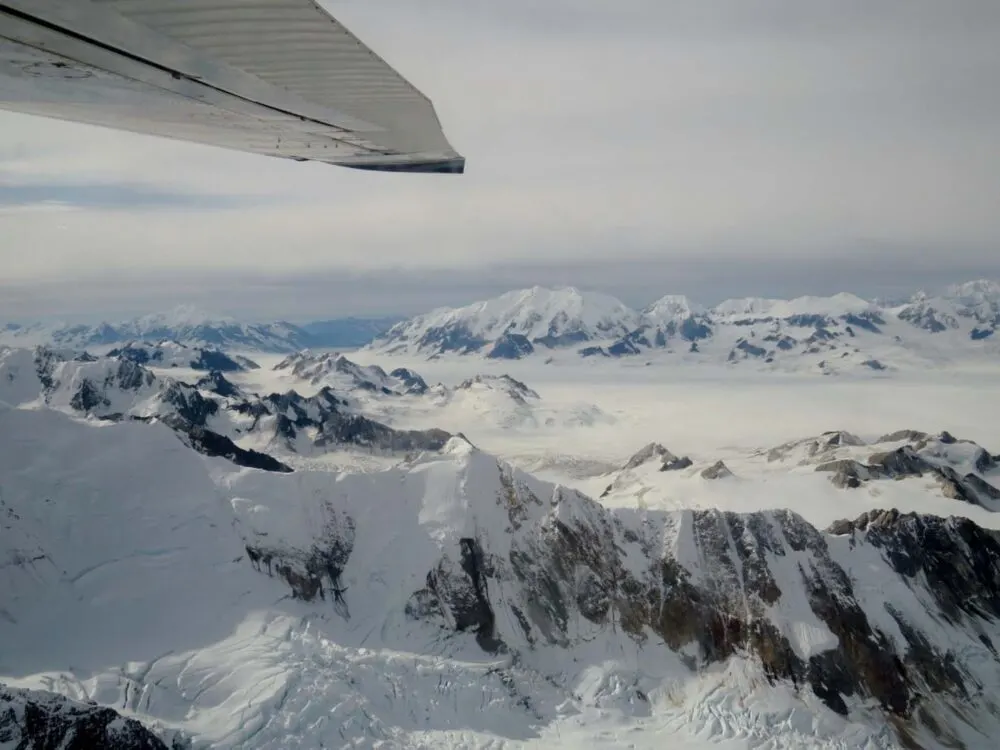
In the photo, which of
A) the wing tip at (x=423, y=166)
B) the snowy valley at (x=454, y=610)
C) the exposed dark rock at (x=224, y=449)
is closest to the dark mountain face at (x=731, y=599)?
the snowy valley at (x=454, y=610)

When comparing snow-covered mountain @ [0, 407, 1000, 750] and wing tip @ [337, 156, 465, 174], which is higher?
wing tip @ [337, 156, 465, 174]

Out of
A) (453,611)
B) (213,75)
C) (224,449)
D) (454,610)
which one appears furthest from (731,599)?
(224,449)

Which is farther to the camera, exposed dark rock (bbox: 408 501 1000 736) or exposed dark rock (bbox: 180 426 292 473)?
exposed dark rock (bbox: 180 426 292 473)

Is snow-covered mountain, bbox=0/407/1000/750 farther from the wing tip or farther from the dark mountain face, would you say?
the wing tip

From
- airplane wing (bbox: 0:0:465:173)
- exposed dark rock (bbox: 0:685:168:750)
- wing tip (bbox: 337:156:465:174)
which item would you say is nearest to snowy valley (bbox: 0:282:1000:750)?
exposed dark rock (bbox: 0:685:168:750)

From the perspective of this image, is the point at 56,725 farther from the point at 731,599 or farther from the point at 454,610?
the point at 731,599

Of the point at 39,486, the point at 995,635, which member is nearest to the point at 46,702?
the point at 39,486

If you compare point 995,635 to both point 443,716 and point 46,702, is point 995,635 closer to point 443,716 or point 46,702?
point 443,716
